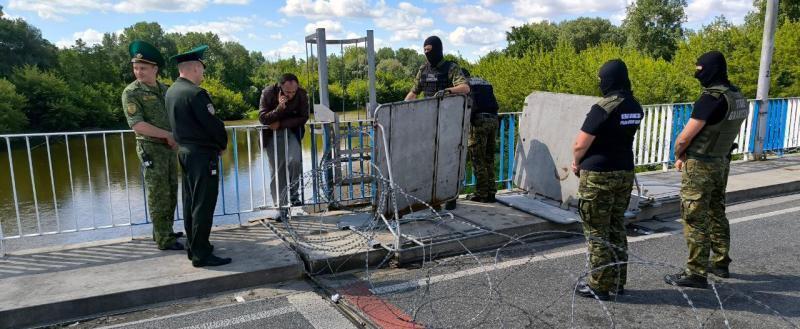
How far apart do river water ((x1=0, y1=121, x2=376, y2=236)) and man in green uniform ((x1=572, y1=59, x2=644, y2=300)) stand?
2978mm

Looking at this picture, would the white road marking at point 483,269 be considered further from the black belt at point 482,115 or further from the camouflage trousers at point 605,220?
the black belt at point 482,115

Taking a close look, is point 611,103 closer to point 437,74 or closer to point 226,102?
point 437,74

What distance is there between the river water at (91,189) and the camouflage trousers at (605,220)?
9.81ft

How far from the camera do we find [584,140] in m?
3.98

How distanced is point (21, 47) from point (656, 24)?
5597 cm

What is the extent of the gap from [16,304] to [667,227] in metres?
6.35

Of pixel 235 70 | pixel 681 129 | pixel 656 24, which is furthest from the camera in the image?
pixel 235 70

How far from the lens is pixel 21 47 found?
153 ft

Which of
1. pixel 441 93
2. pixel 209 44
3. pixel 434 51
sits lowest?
pixel 441 93

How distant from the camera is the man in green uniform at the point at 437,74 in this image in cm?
604

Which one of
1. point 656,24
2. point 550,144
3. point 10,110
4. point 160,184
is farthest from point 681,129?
point 656,24

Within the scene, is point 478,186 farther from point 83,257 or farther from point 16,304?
point 16,304

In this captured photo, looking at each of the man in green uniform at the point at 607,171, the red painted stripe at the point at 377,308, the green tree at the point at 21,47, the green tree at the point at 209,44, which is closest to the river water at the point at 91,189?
the red painted stripe at the point at 377,308

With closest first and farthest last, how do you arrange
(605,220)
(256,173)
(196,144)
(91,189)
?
(605,220), (196,144), (91,189), (256,173)
